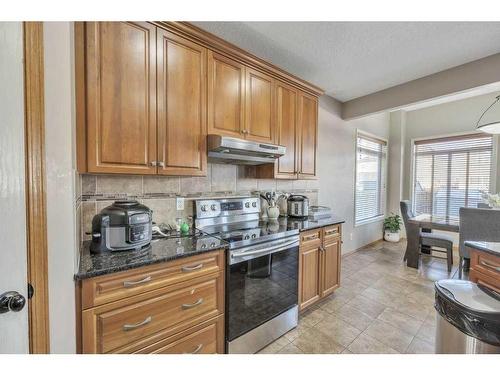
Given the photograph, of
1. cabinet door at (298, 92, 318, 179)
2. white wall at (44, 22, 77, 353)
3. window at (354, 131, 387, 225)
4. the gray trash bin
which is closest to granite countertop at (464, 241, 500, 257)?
the gray trash bin

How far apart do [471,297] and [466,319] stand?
14 cm

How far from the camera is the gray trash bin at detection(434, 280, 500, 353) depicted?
1009mm

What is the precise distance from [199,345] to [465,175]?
17.6 ft

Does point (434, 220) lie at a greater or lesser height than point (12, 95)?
lesser

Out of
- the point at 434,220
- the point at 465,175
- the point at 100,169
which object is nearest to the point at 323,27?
the point at 100,169

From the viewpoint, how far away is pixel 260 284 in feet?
5.36

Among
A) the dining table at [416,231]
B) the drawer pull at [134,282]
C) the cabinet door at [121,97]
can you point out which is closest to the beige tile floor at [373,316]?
the dining table at [416,231]

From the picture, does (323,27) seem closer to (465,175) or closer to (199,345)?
(199,345)

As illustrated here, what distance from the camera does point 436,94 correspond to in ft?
7.85

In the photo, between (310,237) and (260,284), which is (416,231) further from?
(260,284)

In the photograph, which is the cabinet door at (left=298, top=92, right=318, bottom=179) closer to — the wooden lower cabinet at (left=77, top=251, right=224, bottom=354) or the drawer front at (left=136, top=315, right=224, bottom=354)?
the wooden lower cabinet at (left=77, top=251, right=224, bottom=354)

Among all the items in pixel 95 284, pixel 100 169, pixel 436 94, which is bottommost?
pixel 95 284

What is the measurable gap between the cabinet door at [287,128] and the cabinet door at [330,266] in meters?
0.83

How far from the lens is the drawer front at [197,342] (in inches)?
46.8
